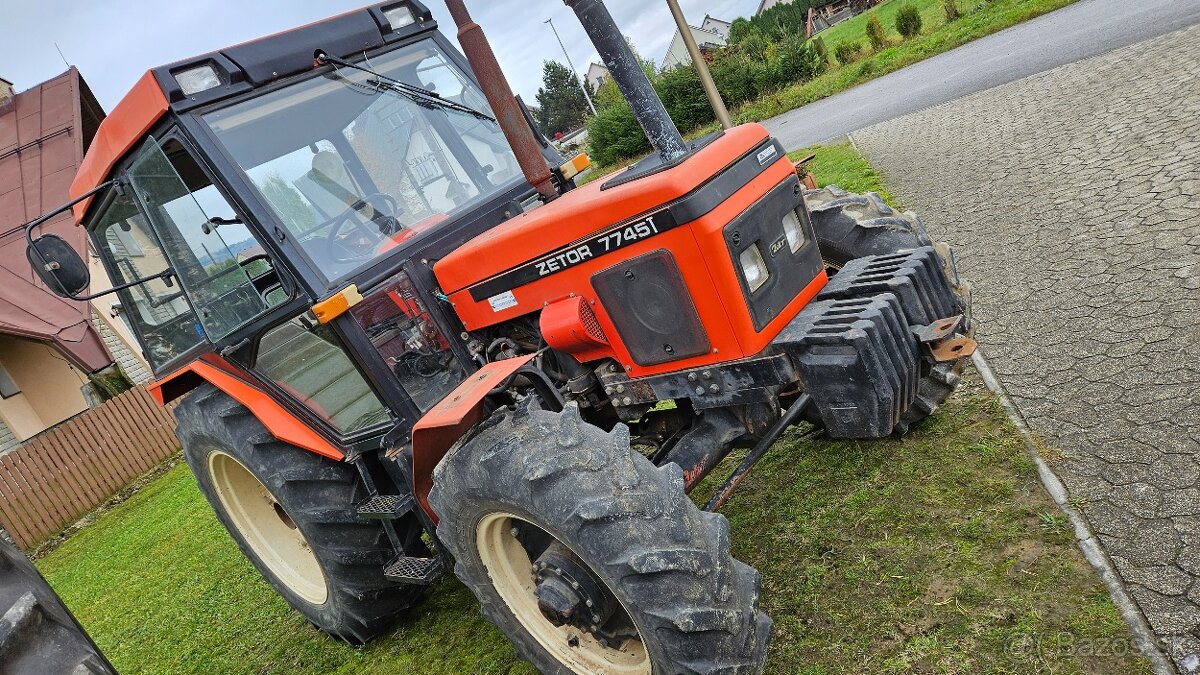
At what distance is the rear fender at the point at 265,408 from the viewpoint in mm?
3457

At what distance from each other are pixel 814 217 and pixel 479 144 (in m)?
1.66

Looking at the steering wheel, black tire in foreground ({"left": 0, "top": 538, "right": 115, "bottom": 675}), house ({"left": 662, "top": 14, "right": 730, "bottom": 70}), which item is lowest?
black tire in foreground ({"left": 0, "top": 538, "right": 115, "bottom": 675})

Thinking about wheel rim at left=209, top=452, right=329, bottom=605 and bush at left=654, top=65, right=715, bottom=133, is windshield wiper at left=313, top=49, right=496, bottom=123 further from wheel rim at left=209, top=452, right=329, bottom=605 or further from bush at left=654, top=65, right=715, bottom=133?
bush at left=654, top=65, right=715, bottom=133

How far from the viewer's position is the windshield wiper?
3.37 meters

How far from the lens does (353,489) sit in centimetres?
360

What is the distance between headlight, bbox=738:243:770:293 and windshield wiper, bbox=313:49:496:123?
162 cm

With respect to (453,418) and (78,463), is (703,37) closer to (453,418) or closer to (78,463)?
(78,463)

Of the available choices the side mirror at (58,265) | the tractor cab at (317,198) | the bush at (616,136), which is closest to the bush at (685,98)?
the bush at (616,136)

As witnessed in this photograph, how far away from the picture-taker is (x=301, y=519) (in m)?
3.51

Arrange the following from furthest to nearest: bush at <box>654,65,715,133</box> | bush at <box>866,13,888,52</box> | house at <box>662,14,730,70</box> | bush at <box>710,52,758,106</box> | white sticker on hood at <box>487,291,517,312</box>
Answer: house at <box>662,14,730,70</box>, bush at <box>654,65,715,133</box>, bush at <box>710,52,758,106</box>, bush at <box>866,13,888,52</box>, white sticker on hood at <box>487,291,517,312</box>

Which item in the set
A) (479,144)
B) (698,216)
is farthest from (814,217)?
(479,144)

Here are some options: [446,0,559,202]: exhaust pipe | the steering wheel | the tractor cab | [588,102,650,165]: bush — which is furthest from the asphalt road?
the steering wheel

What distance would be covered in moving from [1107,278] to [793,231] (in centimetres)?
237

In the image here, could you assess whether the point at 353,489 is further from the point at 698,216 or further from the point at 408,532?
the point at 698,216
